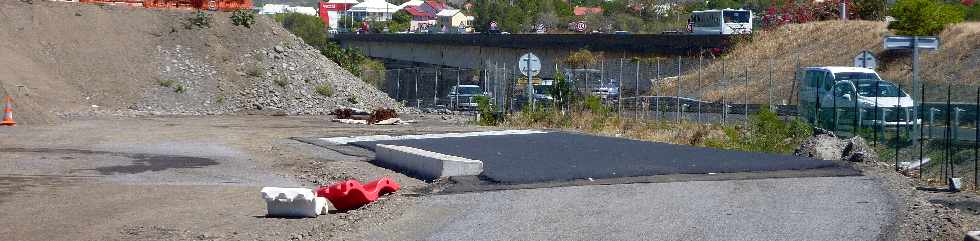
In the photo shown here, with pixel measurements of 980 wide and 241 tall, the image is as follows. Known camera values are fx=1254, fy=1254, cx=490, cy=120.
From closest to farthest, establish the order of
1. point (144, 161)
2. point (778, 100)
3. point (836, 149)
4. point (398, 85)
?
point (836, 149), point (144, 161), point (778, 100), point (398, 85)

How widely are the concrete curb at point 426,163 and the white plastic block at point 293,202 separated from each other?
333 centimetres

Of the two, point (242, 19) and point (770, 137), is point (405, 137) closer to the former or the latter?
point (770, 137)

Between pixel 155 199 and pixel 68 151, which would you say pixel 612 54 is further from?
pixel 155 199

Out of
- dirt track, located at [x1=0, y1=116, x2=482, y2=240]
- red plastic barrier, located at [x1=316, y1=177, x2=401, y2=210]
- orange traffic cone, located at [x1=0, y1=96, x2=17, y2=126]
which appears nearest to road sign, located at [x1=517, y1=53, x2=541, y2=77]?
dirt track, located at [x1=0, y1=116, x2=482, y2=240]

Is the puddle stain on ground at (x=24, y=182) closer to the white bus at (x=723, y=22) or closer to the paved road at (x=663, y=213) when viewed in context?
the paved road at (x=663, y=213)

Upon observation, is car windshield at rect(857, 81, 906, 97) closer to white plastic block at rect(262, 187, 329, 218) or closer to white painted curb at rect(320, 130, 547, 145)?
white painted curb at rect(320, 130, 547, 145)

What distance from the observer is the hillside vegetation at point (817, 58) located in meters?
47.8

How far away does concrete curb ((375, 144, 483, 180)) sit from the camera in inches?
730

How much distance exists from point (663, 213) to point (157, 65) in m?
42.3

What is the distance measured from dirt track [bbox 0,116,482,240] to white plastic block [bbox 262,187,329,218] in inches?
6.9

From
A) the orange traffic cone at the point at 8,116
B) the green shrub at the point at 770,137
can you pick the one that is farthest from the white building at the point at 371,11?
the green shrub at the point at 770,137

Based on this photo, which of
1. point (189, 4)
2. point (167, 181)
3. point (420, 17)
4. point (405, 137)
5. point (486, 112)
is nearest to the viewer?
point (167, 181)

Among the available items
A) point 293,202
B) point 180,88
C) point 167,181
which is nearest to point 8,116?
point 180,88

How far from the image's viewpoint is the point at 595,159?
21.1 metres
